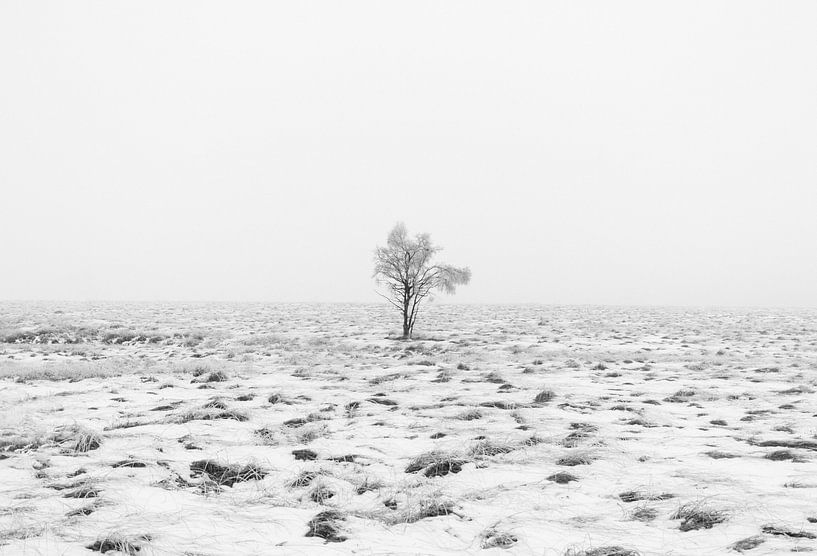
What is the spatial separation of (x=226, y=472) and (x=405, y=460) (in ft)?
7.21

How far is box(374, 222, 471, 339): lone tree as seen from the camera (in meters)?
23.3

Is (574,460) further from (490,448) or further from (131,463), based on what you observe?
(131,463)

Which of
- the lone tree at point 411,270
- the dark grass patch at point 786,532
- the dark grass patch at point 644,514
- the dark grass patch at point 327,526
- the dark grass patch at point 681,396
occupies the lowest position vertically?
the dark grass patch at point 327,526

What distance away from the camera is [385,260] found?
2345cm

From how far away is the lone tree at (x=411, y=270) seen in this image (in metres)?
23.3

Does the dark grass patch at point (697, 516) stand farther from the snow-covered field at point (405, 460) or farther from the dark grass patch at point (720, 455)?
the dark grass patch at point (720, 455)

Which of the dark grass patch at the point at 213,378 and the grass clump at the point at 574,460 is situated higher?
the grass clump at the point at 574,460

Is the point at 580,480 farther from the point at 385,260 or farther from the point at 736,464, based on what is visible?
the point at 385,260

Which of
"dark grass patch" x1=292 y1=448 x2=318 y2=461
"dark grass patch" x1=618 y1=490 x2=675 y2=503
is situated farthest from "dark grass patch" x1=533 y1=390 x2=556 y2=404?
"dark grass patch" x1=292 y1=448 x2=318 y2=461

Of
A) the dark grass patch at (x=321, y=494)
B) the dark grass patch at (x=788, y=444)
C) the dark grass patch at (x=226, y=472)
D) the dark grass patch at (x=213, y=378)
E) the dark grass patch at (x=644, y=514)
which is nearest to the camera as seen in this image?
the dark grass patch at (x=644, y=514)

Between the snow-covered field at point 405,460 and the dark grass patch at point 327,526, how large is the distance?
2 centimetres

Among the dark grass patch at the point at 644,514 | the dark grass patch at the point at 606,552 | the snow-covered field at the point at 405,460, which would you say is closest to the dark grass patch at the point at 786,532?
the snow-covered field at the point at 405,460

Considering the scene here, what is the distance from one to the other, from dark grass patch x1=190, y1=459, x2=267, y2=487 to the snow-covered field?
0.08 ft

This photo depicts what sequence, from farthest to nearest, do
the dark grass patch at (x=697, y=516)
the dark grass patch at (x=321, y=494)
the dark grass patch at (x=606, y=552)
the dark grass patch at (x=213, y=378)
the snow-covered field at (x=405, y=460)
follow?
1. the dark grass patch at (x=213, y=378)
2. the dark grass patch at (x=321, y=494)
3. the dark grass patch at (x=697, y=516)
4. the snow-covered field at (x=405, y=460)
5. the dark grass patch at (x=606, y=552)
